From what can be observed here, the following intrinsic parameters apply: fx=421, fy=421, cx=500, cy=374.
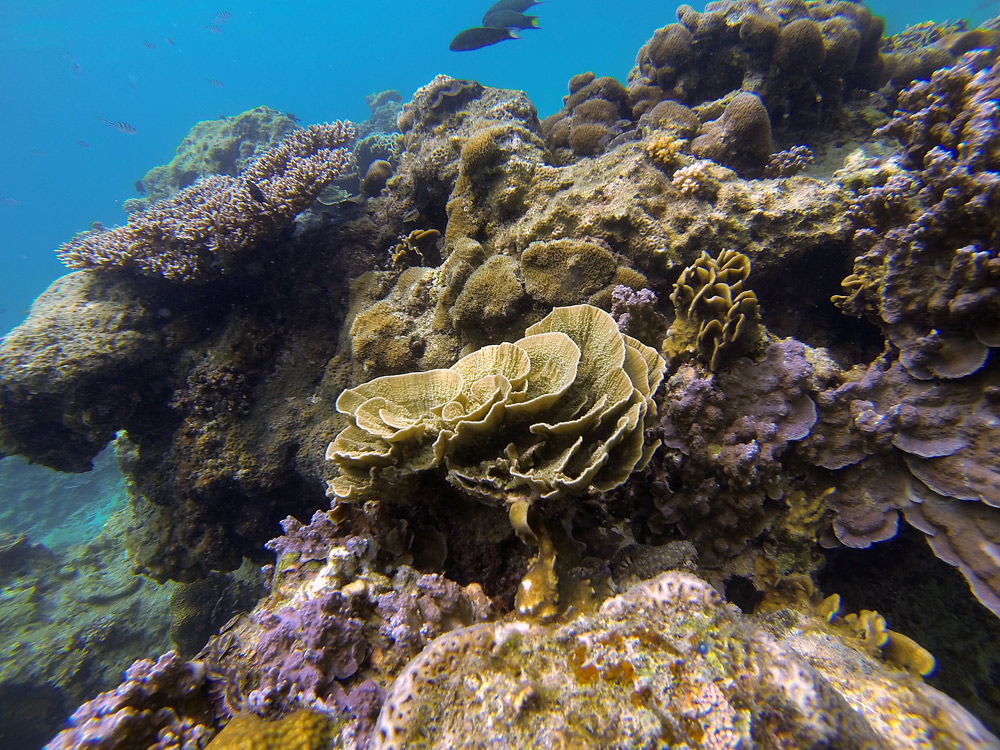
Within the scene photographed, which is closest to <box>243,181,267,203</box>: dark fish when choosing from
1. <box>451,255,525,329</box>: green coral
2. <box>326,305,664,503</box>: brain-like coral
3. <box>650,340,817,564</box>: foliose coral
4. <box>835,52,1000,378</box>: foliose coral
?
<box>451,255,525,329</box>: green coral

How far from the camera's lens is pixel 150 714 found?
6.09 feet

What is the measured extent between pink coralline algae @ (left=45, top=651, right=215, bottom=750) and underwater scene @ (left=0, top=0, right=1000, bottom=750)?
0.04 ft

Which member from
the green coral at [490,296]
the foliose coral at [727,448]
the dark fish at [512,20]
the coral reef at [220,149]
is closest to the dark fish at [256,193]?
the green coral at [490,296]

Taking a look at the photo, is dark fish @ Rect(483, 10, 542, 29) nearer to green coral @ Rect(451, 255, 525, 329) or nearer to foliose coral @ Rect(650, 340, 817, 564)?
green coral @ Rect(451, 255, 525, 329)

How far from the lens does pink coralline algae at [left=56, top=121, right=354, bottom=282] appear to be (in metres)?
5.10

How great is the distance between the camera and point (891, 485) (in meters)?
2.62

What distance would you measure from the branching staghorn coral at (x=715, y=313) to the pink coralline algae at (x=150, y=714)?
3.40 m

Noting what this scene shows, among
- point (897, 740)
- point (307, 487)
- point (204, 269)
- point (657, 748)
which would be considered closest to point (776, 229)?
point (897, 740)

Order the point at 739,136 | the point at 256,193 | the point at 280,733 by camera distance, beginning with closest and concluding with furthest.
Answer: the point at 280,733, the point at 739,136, the point at 256,193

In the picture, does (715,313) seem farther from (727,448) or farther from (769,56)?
(769,56)

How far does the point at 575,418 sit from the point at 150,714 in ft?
7.79

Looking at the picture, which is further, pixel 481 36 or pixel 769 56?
pixel 481 36

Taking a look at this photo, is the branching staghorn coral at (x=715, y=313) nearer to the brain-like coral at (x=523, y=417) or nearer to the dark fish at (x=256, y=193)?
the brain-like coral at (x=523, y=417)

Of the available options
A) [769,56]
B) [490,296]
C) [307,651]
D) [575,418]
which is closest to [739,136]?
[769,56]
